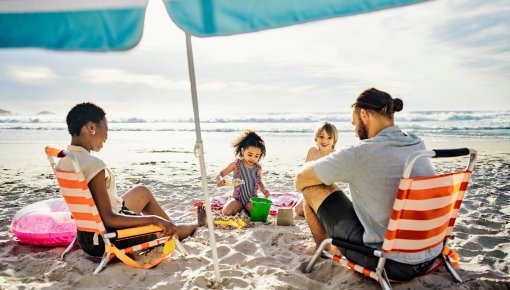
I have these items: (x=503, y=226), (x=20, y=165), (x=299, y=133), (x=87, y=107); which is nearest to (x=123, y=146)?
(x=20, y=165)

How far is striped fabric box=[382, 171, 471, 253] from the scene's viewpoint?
8.00 ft

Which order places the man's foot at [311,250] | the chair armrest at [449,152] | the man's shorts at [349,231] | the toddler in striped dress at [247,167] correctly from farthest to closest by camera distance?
1. the toddler in striped dress at [247,167]
2. the man's foot at [311,250]
3. the man's shorts at [349,231]
4. the chair armrest at [449,152]

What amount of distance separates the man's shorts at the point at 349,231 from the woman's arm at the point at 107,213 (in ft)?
4.38

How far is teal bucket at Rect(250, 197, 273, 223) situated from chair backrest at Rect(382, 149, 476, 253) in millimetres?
2240

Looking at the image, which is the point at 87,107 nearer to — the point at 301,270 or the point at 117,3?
the point at 117,3

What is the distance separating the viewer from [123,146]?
13969 millimetres

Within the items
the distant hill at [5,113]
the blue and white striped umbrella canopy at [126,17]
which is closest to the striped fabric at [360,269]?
the blue and white striped umbrella canopy at [126,17]

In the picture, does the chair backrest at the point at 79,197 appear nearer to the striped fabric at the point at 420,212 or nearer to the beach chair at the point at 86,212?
the beach chair at the point at 86,212

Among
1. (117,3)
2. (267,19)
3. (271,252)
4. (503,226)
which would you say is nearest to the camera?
(267,19)

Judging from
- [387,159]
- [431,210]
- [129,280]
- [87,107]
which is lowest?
[129,280]

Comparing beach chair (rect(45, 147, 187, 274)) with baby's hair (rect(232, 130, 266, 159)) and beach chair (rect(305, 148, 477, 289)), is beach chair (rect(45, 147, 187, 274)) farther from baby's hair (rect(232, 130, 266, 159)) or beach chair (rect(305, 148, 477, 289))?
baby's hair (rect(232, 130, 266, 159))

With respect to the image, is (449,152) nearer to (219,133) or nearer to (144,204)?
(144,204)

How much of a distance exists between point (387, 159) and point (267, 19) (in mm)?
1210

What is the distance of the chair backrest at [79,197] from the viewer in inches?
114
